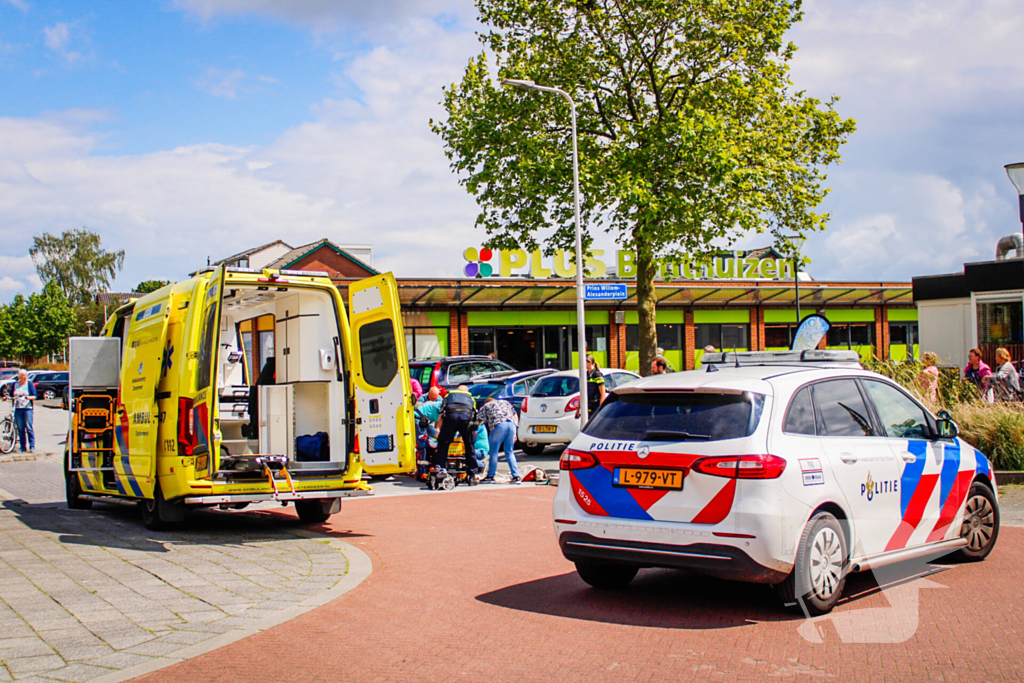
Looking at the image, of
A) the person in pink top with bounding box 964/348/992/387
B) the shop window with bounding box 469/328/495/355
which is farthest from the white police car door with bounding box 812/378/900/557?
the shop window with bounding box 469/328/495/355

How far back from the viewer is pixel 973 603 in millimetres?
5887

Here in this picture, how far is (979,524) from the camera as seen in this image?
7.16m

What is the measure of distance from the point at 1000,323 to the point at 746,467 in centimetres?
1850

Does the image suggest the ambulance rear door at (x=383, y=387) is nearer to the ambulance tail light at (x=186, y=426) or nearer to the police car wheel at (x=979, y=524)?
the ambulance tail light at (x=186, y=426)

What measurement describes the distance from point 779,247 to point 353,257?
111ft

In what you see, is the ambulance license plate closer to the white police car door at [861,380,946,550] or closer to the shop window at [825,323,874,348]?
the white police car door at [861,380,946,550]

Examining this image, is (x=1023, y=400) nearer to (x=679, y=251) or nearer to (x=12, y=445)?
(x=679, y=251)

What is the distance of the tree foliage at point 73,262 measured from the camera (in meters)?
82.4

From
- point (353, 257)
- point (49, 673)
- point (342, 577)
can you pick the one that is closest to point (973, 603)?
point (342, 577)

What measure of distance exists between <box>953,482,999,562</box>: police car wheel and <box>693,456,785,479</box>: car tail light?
2603 mm

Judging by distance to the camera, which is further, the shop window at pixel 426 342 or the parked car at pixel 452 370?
the shop window at pixel 426 342

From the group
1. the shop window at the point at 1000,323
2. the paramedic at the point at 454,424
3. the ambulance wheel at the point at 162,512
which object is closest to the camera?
the ambulance wheel at the point at 162,512

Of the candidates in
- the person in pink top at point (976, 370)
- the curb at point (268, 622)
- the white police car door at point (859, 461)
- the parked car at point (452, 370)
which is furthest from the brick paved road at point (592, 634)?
the parked car at point (452, 370)

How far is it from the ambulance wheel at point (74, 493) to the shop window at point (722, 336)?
118 ft
